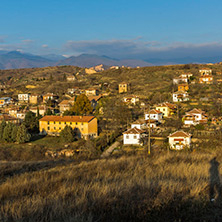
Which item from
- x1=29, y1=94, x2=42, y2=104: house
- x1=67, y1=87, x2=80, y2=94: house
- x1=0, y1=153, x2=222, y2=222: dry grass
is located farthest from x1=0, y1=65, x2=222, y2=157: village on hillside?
x1=0, y1=153, x2=222, y2=222: dry grass

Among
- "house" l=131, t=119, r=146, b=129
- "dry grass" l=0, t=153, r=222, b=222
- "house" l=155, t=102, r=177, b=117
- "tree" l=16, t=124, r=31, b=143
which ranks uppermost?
"dry grass" l=0, t=153, r=222, b=222

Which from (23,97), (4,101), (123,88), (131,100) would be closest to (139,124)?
(131,100)

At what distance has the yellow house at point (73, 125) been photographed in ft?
116

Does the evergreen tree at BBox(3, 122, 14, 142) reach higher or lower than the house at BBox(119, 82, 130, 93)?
lower

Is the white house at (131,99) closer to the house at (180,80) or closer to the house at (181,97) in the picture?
the house at (181,97)

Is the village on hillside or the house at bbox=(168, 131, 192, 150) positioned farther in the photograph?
the village on hillside

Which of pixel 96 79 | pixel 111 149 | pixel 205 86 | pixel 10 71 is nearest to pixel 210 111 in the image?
pixel 205 86

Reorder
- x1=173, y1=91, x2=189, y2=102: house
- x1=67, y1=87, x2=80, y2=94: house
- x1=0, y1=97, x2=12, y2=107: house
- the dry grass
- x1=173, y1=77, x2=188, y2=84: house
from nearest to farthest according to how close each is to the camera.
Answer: the dry grass, x1=173, y1=91, x2=189, y2=102: house, x1=173, y1=77, x2=188, y2=84: house, x1=0, y1=97, x2=12, y2=107: house, x1=67, y1=87, x2=80, y2=94: house

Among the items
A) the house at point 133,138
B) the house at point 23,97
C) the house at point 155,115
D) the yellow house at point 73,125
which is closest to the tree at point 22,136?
the yellow house at point 73,125

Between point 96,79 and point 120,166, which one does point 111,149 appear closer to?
point 120,166

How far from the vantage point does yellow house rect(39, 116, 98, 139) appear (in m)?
35.5

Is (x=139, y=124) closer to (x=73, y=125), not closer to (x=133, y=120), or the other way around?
(x=133, y=120)

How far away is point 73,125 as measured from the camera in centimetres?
3656

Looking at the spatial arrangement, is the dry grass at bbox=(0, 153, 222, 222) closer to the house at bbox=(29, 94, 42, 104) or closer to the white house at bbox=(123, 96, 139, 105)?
the white house at bbox=(123, 96, 139, 105)
